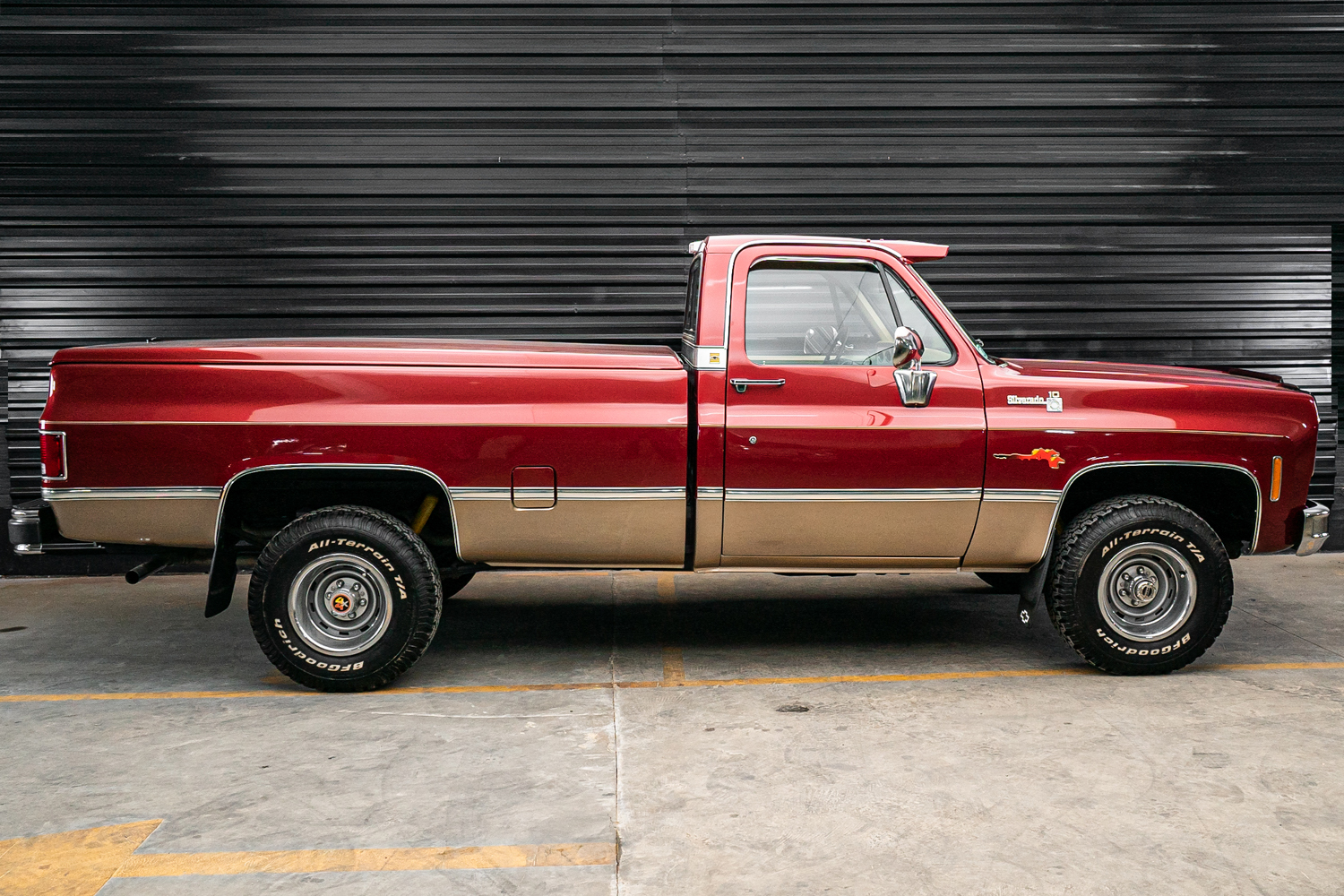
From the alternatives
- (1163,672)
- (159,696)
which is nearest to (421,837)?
(159,696)

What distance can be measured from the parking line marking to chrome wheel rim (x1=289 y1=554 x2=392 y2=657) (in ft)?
0.89

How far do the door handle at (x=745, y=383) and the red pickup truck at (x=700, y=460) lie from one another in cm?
2

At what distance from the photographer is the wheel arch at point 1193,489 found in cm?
530

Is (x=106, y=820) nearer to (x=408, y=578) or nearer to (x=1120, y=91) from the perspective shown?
(x=408, y=578)

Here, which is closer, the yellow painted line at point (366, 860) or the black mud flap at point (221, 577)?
the yellow painted line at point (366, 860)

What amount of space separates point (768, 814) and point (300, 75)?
6717mm

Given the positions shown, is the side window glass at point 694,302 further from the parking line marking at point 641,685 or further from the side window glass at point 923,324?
the parking line marking at point 641,685

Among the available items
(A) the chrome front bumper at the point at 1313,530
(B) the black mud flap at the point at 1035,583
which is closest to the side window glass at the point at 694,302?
(B) the black mud flap at the point at 1035,583

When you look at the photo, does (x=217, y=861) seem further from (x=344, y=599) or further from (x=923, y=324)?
(x=923, y=324)

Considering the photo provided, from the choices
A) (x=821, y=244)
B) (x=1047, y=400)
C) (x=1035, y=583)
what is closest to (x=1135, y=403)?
(x=1047, y=400)

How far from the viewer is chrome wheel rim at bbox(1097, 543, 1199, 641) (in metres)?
5.25

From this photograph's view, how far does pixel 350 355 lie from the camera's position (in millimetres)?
5082

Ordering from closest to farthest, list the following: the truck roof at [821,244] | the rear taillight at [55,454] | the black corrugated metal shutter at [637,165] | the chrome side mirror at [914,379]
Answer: the rear taillight at [55,454] → the chrome side mirror at [914,379] → the truck roof at [821,244] → the black corrugated metal shutter at [637,165]

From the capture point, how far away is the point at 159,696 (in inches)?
203
